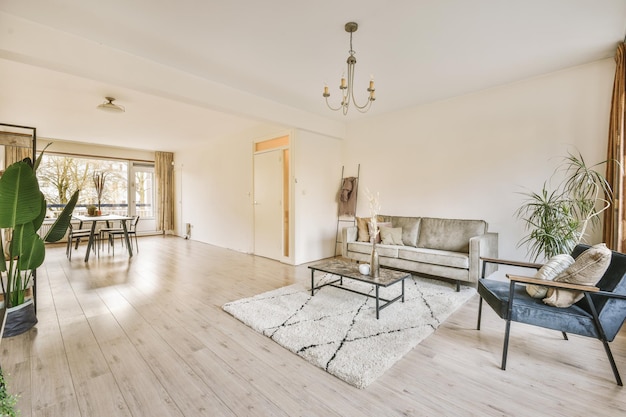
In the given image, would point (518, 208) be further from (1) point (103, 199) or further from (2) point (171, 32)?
(1) point (103, 199)

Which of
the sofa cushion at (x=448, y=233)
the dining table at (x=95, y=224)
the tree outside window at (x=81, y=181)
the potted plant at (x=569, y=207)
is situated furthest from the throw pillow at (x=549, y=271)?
the tree outside window at (x=81, y=181)

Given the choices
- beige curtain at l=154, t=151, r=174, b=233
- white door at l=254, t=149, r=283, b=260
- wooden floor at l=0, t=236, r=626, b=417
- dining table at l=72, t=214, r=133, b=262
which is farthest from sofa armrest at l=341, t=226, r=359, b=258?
beige curtain at l=154, t=151, r=174, b=233

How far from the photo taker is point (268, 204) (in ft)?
18.1

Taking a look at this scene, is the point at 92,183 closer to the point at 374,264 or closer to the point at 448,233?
the point at 374,264

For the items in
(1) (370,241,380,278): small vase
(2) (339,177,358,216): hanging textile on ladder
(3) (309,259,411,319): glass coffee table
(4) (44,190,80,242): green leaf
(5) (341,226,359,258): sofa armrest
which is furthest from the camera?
(2) (339,177,358,216): hanging textile on ladder

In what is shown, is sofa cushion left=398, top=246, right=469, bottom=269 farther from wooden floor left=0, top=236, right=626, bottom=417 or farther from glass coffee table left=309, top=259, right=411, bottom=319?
glass coffee table left=309, top=259, right=411, bottom=319

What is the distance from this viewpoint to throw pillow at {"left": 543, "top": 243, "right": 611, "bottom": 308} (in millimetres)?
1828

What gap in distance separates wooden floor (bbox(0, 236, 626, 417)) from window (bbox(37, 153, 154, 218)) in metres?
5.73

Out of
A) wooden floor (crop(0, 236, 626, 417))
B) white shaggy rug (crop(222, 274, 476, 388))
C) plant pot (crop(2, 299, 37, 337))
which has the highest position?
plant pot (crop(2, 299, 37, 337))

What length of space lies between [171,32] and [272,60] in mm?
982

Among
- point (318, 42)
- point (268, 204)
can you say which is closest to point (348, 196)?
point (268, 204)

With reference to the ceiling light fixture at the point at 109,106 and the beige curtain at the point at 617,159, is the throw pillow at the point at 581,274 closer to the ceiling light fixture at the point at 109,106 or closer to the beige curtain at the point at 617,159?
the beige curtain at the point at 617,159

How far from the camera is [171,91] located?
10.5 feet

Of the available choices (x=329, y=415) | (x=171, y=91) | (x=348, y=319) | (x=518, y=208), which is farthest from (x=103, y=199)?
(x=518, y=208)
